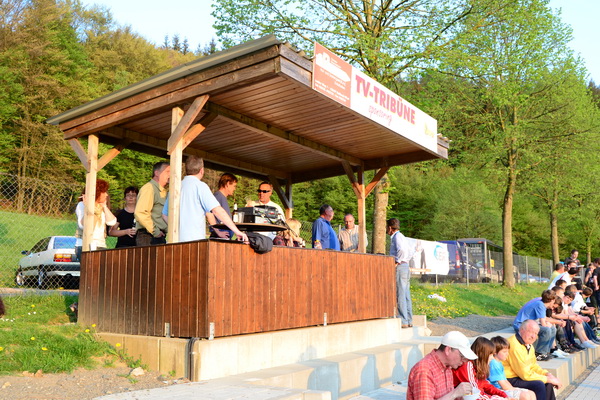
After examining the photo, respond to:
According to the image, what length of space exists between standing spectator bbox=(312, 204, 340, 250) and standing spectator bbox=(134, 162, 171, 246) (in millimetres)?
2692

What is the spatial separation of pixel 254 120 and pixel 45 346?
A: 419cm

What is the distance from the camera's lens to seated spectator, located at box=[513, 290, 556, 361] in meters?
8.77

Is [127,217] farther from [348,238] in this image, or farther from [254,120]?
[348,238]

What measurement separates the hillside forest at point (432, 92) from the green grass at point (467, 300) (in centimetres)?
230

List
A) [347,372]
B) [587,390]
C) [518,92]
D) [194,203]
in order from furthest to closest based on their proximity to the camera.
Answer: [518,92] → [587,390] → [347,372] → [194,203]

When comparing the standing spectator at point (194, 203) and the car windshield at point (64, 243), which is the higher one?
the standing spectator at point (194, 203)

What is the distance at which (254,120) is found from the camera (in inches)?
326

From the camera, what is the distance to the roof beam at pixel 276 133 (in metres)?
7.64

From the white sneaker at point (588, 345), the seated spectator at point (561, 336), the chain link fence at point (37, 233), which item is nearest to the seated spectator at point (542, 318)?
the seated spectator at point (561, 336)

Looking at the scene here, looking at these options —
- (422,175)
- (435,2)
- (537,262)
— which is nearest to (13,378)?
(435,2)

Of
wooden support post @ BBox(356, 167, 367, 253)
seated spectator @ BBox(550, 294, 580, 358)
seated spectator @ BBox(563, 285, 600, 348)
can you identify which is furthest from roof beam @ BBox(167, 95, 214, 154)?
seated spectator @ BBox(563, 285, 600, 348)

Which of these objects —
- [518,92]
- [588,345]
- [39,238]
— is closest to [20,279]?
[39,238]

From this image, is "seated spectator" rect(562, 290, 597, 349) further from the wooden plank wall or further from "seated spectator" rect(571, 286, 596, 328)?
the wooden plank wall

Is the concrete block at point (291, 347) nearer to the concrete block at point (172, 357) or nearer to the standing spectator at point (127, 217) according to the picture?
the concrete block at point (172, 357)
